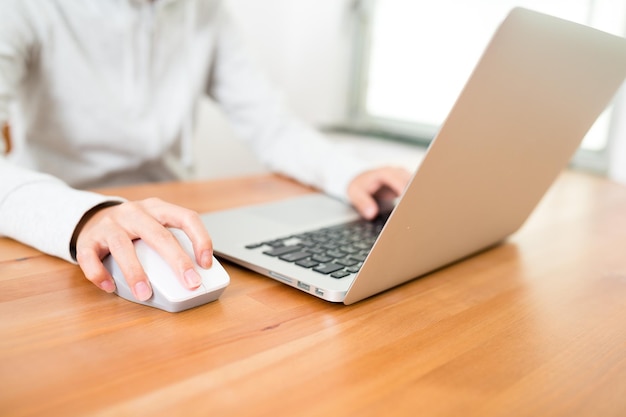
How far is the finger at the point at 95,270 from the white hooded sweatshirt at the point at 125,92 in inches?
18.1

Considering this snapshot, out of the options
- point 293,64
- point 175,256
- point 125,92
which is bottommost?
point 293,64

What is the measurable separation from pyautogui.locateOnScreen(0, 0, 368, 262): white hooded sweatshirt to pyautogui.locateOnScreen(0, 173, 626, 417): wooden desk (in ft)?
1.32

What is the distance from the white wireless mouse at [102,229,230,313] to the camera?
0.48m

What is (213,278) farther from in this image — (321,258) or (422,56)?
(422,56)

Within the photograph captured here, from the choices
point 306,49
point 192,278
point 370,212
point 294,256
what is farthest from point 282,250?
point 306,49

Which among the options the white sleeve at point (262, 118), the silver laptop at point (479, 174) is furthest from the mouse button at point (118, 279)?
the white sleeve at point (262, 118)

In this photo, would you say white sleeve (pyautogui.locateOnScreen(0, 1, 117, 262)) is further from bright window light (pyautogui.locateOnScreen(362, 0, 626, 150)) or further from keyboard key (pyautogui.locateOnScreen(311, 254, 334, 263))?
bright window light (pyautogui.locateOnScreen(362, 0, 626, 150))

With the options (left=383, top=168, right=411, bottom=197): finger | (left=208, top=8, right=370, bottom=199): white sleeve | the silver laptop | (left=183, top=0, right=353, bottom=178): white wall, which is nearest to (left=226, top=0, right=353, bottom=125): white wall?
(left=183, top=0, right=353, bottom=178): white wall

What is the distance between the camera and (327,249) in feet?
2.03

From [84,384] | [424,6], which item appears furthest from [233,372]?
[424,6]

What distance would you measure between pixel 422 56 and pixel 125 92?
36.7 inches

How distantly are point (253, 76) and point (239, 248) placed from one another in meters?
0.77

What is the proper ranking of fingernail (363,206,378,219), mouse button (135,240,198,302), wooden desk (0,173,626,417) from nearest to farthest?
wooden desk (0,173,626,417)
mouse button (135,240,198,302)
fingernail (363,206,378,219)

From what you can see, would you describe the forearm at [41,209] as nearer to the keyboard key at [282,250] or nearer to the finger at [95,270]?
the finger at [95,270]
